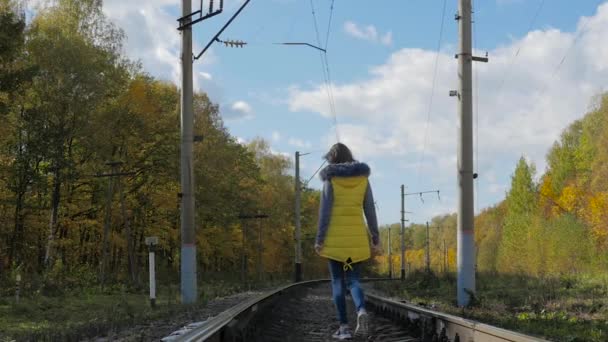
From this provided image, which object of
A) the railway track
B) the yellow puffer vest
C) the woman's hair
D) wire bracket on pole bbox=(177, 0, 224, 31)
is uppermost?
wire bracket on pole bbox=(177, 0, 224, 31)

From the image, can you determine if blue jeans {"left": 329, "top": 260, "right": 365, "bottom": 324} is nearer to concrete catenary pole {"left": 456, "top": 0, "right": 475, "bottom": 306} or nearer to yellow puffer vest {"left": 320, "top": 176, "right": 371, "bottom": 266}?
yellow puffer vest {"left": 320, "top": 176, "right": 371, "bottom": 266}

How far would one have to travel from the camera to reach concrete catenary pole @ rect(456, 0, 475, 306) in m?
12.7

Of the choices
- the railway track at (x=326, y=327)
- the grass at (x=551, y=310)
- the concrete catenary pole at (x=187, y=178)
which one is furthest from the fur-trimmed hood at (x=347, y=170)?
the concrete catenary pole at (x=187, y=178)

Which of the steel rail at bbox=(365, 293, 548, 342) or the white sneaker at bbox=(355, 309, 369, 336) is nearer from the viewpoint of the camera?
the steel rail at bbox=(365, 293, 548, 342)

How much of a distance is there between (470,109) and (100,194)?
1084 inches

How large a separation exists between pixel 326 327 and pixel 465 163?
5028 mm

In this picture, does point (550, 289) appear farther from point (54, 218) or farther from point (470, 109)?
point (54, 218)

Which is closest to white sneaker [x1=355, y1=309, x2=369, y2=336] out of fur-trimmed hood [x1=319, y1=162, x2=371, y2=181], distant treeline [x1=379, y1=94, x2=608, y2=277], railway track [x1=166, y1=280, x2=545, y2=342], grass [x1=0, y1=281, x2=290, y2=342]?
railway track [x1=166, y1=280, x2=545, y2=342]

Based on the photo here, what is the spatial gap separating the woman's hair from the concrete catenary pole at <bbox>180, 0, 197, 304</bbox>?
9.36 meters

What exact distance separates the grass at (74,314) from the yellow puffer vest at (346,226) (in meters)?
3.17

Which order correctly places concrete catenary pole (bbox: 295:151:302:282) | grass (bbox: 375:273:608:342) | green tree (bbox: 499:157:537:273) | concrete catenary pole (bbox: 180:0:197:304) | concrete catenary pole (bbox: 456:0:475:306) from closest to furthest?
grass (bbox: 375:273:608:342)
concrete catenary pole (bbox: 456:0:475:306)
concrete catenary pole (bbox: 180:0:197:304)
concrete catenary pole (bbox: 295:151:302:282)
green tree (bbox: 499:157:537:273)

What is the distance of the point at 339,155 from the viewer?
6746 mm

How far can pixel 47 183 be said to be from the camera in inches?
1294

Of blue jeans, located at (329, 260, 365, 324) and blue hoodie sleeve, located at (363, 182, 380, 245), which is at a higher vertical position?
blue hoodie sleeve, located at (363, 182, 380, 245)
